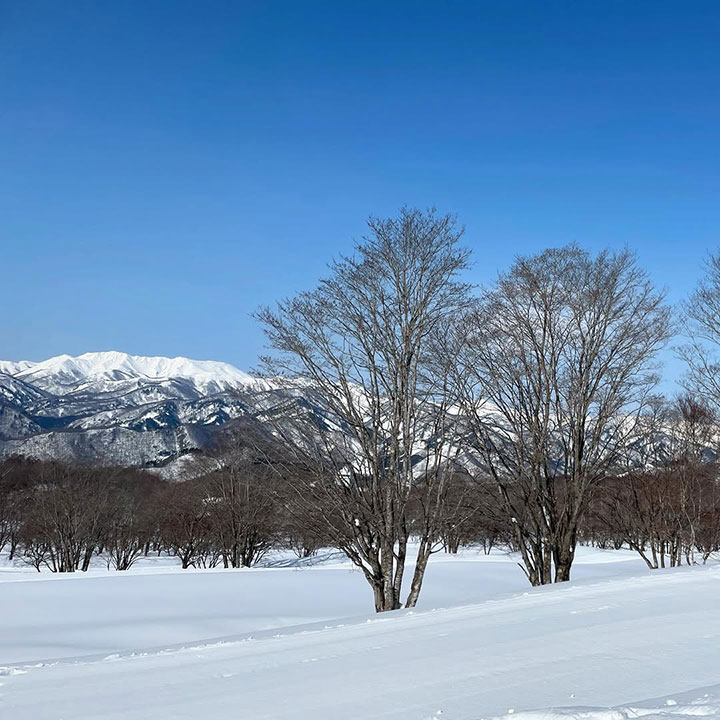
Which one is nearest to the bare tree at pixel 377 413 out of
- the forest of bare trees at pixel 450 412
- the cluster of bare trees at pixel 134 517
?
the forest of bare trees at pixel 450 412

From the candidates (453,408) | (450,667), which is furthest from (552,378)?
(450,667)

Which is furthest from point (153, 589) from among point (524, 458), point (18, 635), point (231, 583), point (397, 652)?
point (397, 652)

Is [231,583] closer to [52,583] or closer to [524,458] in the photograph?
[52,583]

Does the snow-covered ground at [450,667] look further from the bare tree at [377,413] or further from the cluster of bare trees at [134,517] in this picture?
the cluster of bare trees at [134,517]

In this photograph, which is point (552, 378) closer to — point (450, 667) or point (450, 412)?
point (450, 412)

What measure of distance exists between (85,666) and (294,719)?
3.98 m

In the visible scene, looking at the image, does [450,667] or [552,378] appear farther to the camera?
[552,378]

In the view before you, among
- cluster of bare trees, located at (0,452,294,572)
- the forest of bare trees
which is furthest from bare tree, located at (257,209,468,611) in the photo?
cluster of bare trees, located at (0,452,294,572)

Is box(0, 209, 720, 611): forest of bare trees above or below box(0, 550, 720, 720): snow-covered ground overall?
above

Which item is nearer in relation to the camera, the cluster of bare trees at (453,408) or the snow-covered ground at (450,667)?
the snow-covered ground at (450,667)

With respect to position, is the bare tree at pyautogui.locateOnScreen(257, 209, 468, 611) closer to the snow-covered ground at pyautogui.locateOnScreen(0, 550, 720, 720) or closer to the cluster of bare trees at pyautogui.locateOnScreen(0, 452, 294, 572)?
the snow-covered ground at pyautogui.locateOnScreen(0, 550, 720, 720)

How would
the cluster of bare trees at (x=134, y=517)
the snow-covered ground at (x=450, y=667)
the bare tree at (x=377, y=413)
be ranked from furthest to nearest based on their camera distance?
1. the cluster of bare trees at (x=134, y=517)
2. the bare tree at (x=377, y=413)
3. the snow-covered ground at (x=450, y=667)

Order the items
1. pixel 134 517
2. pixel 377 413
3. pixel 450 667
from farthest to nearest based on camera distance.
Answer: pixel 134 517
pixel 377 413
pixel 450 667

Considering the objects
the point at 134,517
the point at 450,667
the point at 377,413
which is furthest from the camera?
the point at 134,517
